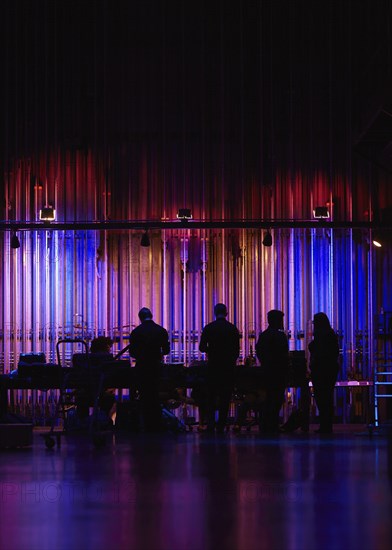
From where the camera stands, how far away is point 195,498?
5293mm

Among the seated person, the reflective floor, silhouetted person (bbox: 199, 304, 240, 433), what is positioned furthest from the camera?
the seated person

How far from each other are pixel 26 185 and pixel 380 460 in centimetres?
916

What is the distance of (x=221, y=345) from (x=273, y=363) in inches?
30.2

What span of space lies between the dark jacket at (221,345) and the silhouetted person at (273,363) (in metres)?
0.50

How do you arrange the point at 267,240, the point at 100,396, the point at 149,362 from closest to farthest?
1. the point at 149,362
2. the point at 100,396
3. the point at 267,240

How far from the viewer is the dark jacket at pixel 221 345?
12086mm

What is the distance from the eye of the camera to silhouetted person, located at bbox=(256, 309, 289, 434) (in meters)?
12.5

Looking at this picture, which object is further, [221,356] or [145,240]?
[145,240]

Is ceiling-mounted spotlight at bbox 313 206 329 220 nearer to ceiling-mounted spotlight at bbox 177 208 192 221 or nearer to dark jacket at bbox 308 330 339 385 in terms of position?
ceiling-mounted spotlight at bbox 177 208 192 221

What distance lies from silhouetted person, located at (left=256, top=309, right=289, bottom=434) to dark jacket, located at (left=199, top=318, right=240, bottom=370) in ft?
1.63

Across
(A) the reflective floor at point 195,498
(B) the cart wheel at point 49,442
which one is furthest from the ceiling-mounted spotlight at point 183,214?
(A) the reflective floor at point 195,498

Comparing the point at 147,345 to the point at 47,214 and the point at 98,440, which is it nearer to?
the point at 98,440

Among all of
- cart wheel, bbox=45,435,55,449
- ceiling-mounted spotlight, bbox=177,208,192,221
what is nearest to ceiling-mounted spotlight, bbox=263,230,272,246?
ceiling-mounted spotlight, bbox=177,208,192,221

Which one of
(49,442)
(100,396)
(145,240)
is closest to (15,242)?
(145,240)
